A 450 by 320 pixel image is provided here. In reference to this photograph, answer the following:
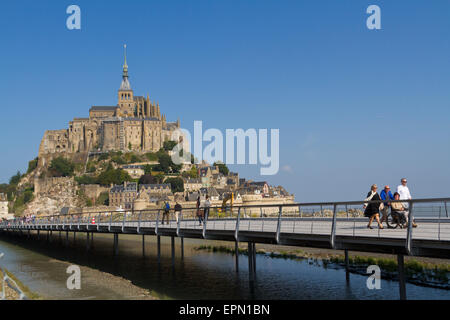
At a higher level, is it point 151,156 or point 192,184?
point 151,156

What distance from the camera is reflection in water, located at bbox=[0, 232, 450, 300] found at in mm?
20891

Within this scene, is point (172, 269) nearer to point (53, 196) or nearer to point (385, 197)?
point (385, 197)

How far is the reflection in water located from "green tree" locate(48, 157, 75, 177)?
11870 centimetres

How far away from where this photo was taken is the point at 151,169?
479 feet

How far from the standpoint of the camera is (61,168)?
505ft

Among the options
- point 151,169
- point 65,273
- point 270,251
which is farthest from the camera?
point 151,169

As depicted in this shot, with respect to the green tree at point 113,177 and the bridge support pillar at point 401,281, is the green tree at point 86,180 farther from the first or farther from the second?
the bridge support pillar at point 401,281

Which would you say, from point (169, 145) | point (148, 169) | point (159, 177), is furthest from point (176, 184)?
point (169, 145)

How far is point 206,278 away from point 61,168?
13800cm

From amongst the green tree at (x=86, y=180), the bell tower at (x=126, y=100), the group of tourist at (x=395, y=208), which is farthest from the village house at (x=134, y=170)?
the group of tourist at (x=395, y=208)

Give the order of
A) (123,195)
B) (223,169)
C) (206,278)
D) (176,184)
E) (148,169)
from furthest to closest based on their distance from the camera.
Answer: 1. (223,169)
2. (148,169)
3. (176,184)
4. (123,195)
5. (206,278)

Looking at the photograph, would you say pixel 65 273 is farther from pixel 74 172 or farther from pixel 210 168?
pixel 74 172
